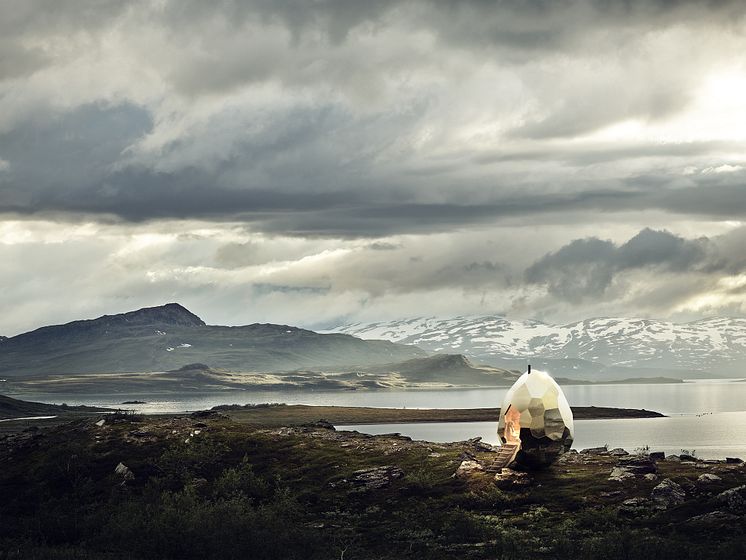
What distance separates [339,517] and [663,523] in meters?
A: 24.9

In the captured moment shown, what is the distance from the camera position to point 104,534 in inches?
2813

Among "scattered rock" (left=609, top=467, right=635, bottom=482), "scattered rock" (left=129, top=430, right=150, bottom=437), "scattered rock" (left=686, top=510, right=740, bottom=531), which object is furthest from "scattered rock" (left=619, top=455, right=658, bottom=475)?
"scattered rock" (left=129, top=430, right=150, bottom=437)

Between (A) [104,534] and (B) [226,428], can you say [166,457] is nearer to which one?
(B) [226,428]

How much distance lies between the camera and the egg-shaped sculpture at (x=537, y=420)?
79.3m

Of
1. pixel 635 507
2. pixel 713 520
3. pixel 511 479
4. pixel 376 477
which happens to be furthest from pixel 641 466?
pixel 376 477

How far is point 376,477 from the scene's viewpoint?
88812 mm

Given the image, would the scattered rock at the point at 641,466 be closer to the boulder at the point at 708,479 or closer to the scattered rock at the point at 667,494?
the boulder at the point at 708,479

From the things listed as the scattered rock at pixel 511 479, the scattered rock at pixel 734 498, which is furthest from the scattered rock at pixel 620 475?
the scattered rock at pixel 734 498

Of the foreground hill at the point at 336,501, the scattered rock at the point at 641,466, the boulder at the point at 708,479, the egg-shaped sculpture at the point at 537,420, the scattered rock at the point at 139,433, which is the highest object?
the egg-shaped sculpture at the point at 537,420

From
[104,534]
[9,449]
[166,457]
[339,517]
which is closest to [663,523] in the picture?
[339,517]

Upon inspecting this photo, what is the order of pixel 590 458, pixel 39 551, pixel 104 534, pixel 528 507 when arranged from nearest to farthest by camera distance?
pixel 39 551 < pixel 104 534 < pixel 528 507 < pixel 590 458

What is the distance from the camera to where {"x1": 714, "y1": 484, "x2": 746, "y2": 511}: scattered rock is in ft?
223

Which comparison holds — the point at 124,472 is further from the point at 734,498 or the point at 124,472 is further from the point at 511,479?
the point at 734,498

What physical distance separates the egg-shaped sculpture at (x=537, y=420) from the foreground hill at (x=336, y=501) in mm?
2382
